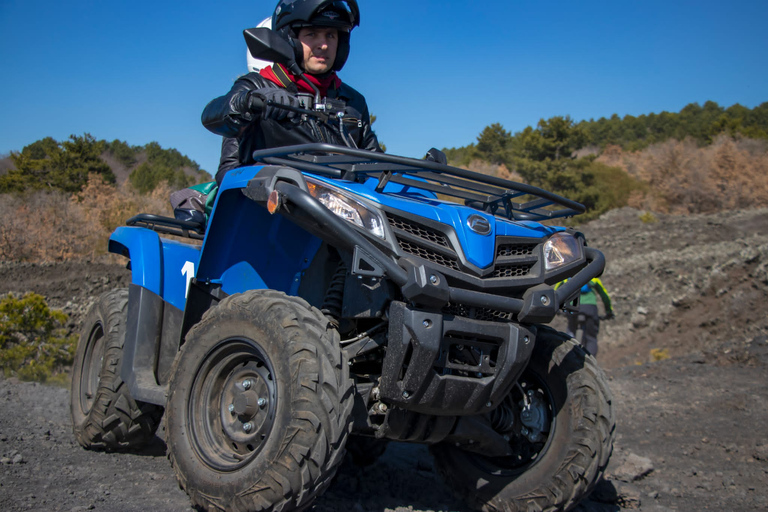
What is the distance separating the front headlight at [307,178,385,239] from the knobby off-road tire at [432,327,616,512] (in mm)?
1253

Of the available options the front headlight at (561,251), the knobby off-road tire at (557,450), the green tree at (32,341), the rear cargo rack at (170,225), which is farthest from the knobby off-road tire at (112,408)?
the green tree at (32,341)

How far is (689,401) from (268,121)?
6.03m

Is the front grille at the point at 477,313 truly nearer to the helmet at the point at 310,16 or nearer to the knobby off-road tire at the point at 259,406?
the knobby off-road tire at the point at 259,406

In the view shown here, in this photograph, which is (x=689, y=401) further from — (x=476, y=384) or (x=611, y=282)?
(x=611, y=282)

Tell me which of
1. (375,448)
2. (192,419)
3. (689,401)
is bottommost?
(689,401)

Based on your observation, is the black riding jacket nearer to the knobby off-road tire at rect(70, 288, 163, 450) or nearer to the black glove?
the black glove

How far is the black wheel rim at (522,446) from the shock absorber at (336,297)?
1.06m

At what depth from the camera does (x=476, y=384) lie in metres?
2.88

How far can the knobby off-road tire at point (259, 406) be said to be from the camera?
8.61ft

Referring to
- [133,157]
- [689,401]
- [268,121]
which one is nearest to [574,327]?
[689,401]

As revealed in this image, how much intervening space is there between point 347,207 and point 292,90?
59.9 inches

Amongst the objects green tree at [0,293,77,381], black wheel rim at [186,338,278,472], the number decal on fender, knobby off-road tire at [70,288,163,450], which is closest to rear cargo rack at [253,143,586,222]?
black wheel rim at [186,338,278,472]

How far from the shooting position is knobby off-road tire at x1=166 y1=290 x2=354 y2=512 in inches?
103

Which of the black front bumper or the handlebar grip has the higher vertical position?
the handlebar grip
